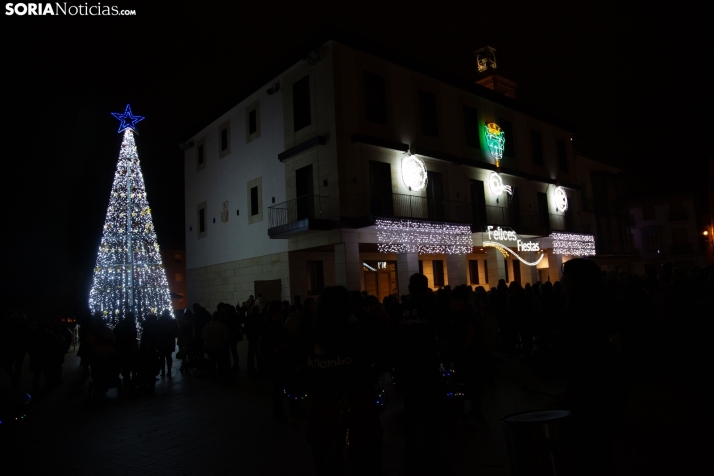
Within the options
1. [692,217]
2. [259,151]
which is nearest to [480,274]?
[259,151]

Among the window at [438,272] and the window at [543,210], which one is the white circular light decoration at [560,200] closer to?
the window at [543,210]

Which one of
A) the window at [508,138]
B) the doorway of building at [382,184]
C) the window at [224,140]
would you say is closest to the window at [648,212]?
the window at [508,138]

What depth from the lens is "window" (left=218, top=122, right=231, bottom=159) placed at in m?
25.2

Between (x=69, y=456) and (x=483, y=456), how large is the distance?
16.0 feet

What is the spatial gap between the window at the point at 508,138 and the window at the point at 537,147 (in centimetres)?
230

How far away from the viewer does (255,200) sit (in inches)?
916

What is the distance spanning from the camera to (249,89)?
23469 mm

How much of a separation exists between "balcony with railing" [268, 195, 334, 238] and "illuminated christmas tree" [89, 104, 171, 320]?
15.7ft

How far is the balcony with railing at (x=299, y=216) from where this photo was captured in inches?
727

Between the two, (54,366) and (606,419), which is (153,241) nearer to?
(54,366)

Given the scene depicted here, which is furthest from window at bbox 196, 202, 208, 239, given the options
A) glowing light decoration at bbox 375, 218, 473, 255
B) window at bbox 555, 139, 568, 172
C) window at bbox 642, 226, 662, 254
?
window at bbox 642, 226, 662, 254

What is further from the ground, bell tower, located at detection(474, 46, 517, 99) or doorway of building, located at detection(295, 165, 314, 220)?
bell tower, located at detection(474, 46, 517, 99)

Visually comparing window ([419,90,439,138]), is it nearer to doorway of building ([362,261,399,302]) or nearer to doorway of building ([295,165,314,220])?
doorway of building ([295,165,314,220])

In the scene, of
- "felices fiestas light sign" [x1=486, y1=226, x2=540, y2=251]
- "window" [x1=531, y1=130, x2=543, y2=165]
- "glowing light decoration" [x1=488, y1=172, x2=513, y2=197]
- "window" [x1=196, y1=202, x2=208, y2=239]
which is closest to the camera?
"felices fiestas light sign" [x1=486, y1=226, x2=540, y2=251]
